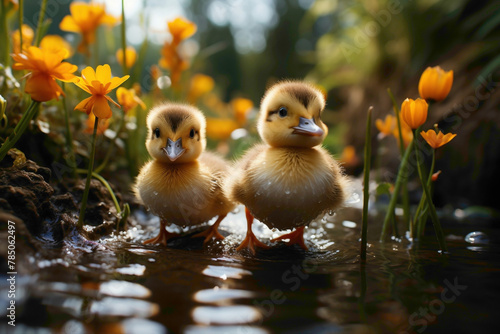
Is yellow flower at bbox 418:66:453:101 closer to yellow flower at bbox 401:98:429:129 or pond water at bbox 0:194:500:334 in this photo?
yellow flower at bbox 401:98:429:129

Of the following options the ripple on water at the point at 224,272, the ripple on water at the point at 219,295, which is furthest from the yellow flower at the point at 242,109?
the ripple on water at the point at 219,295

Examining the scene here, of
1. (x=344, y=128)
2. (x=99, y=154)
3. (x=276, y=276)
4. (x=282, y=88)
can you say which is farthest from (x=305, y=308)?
(x=344, y=128)

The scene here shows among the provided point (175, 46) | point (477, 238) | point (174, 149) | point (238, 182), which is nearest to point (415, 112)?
point (238, 182)

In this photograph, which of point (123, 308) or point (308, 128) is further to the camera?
point (308, 128)

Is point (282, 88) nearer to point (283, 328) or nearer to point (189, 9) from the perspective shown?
point (283, 328)

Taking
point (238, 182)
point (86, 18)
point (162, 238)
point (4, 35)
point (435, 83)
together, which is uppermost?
point (86, 18)

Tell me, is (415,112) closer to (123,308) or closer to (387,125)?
(387,125)

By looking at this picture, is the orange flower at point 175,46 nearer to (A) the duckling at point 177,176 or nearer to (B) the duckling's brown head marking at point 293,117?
(A) the duckling at point 177,176
